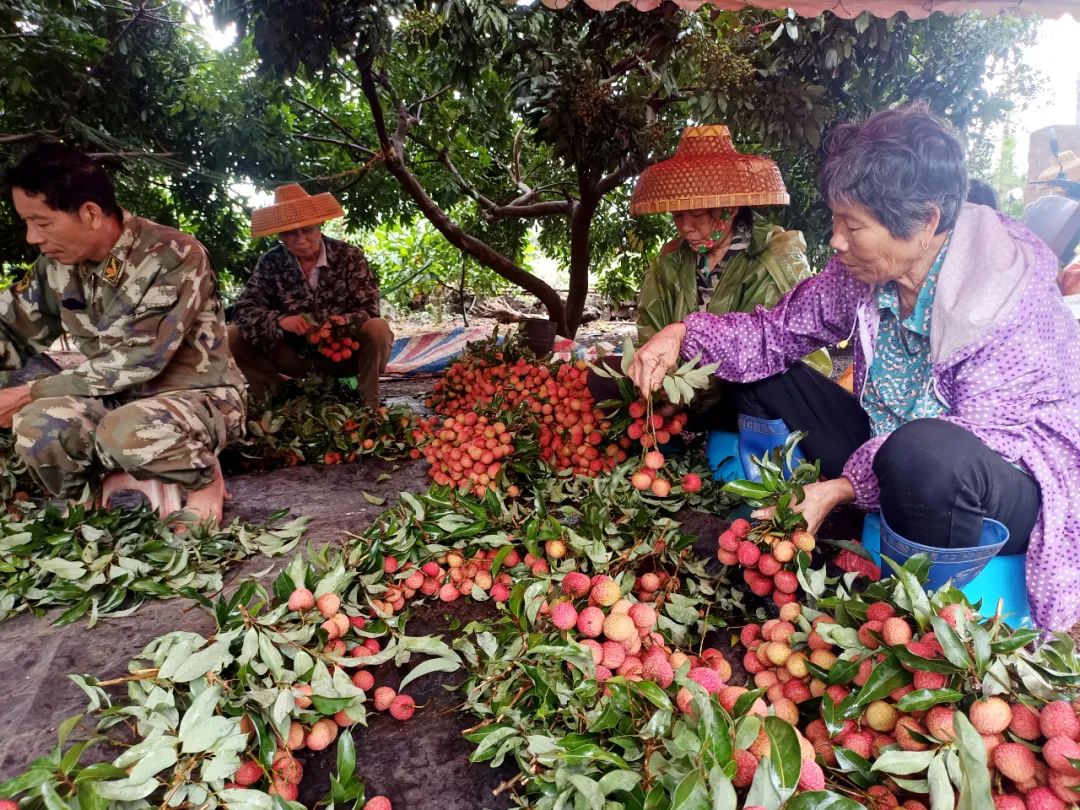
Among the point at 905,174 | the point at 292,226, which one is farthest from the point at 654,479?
the point at 292,226

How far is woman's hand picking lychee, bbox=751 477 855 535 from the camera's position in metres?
1.38

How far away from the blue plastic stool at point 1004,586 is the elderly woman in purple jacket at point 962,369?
38mm

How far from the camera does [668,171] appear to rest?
2.40 m

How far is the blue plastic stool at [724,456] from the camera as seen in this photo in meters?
2.24

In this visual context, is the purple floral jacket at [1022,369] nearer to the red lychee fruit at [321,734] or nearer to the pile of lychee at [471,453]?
the pile of lychee at [471,453]

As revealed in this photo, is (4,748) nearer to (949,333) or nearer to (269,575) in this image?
(269,575)

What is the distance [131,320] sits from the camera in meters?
2.12

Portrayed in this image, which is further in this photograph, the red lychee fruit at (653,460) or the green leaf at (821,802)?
the red lychee fruit at (653,460)

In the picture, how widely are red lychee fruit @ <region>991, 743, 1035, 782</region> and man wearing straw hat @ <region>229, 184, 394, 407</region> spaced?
327 centimetres

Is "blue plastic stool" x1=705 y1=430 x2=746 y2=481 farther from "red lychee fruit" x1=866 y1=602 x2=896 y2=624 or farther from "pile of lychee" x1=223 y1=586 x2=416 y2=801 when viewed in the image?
"pile of lychee" x1=223 y1=586 x2=416 y2=801

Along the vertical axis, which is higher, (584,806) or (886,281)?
(886,281)

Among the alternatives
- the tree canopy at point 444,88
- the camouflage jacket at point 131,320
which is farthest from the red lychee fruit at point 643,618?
the tree canopy at point 444,88

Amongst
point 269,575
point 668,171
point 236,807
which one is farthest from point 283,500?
point 668,171

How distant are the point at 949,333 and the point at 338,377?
318 cm
